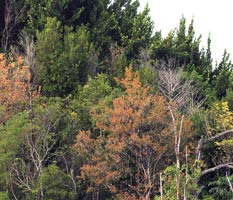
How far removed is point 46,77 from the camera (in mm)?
27156

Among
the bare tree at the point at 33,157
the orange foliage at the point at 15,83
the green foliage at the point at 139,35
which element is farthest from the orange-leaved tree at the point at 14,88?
the green foliage at the point at 139,35

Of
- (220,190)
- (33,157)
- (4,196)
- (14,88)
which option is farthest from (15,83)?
(220,190)

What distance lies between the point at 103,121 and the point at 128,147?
1493 mm

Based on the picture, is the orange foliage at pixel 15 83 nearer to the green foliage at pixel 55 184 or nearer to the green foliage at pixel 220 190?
the green foliage at pixel 55 184

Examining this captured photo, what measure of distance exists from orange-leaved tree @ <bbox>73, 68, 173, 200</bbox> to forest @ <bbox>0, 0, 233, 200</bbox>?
1.7 inches

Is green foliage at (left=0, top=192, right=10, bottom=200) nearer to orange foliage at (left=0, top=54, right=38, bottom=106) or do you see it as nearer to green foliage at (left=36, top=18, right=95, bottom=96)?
orange foliage at (left=0, top=54, right=38, bottom=106)

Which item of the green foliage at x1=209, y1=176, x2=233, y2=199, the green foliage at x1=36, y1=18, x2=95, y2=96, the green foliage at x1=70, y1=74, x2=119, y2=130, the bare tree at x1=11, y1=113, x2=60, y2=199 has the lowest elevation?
the green foliage at x1=209, y1=176, x2=233, y2=199

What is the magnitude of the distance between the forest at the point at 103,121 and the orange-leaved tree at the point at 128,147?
42 millimetres

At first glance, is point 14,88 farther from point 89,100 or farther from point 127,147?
point 127,147

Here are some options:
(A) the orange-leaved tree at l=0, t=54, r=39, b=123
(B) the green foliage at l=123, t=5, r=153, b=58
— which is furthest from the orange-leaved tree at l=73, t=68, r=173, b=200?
(B) the green foliage at l=123, t=5, r=153, b=58

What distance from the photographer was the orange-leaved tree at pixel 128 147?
22375 mm

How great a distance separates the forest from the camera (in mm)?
21156

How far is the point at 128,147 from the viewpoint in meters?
22.9

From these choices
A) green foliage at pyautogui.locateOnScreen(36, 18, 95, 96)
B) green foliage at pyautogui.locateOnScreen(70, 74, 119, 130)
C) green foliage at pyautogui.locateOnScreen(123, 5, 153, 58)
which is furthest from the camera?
green foliage at pyautogui.locateOnScreen(123, 5, 153, 58)
